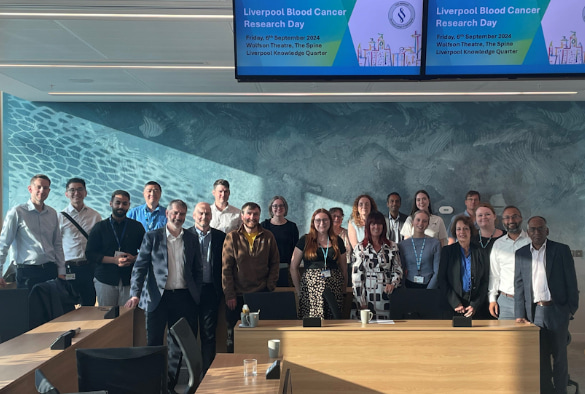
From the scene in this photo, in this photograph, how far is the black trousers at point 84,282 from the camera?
6.69 meters

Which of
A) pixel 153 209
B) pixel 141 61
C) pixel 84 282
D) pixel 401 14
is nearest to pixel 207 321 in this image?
pixel 84 282

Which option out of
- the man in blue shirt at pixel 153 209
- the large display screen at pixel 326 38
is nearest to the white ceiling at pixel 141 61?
the large display screen at pixel 326 38

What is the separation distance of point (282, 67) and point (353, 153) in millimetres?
5613

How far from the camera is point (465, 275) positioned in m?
5.86

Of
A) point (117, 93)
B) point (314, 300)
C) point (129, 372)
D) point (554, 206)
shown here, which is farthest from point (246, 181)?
point (129, 372)

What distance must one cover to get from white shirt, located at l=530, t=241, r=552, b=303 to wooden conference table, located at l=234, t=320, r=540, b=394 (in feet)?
2.09

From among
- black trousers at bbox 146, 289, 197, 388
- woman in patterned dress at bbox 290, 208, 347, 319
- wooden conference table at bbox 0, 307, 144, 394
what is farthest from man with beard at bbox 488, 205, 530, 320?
wooden conference table at bbox 0, 307, 144, 394

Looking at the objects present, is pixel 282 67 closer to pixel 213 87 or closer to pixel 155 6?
pixel 155 6

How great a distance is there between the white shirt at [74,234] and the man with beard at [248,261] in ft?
6.45

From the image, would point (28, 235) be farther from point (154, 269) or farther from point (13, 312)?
point (13, 312)

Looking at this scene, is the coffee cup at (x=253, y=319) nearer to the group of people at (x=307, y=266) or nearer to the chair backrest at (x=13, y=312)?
the group of people at (x=307, y=266)

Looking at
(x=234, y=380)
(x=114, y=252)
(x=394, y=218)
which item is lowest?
(x=234, y=380)

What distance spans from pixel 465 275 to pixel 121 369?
3555mm

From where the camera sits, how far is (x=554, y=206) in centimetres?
924
